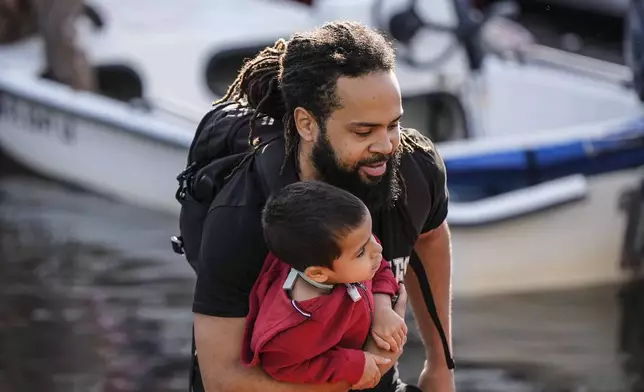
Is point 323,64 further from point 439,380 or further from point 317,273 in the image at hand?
point 439,380

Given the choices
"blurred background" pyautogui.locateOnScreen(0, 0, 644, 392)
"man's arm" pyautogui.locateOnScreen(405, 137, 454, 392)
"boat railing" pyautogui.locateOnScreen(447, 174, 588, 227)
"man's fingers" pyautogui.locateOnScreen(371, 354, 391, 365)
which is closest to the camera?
"man's fingers" pyautogui.locateOnScreen(371, 354, 391, 365)

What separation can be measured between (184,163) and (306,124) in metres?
4.84

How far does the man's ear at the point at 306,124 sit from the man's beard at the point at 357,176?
0.05 feet

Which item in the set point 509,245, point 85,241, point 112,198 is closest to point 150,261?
point 85,241

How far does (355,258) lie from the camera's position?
2246 millimetres

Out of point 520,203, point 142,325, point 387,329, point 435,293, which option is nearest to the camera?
point 387,329

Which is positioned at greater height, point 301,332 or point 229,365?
point 301,332

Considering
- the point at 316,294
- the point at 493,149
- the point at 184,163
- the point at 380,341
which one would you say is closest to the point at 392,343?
the point at 380,341

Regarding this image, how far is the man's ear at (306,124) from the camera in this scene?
227cm

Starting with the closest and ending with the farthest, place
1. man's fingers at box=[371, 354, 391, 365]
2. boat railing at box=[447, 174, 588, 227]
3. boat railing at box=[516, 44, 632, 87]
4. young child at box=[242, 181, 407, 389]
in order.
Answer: young child at box=[242, 181, 407, 389] < man's fingers at box=[371, 354, 391, 365] < boat railing at box=[447, 174, 588, 227] < boat railing at box=[516, 44, 632, 87]

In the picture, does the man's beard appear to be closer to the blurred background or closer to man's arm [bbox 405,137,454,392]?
man's arm [bbox 405,137,454,392]

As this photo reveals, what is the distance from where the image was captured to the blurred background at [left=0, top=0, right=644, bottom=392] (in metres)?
5.65

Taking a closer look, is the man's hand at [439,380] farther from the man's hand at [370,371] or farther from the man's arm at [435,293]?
the man's hand at [370,371]

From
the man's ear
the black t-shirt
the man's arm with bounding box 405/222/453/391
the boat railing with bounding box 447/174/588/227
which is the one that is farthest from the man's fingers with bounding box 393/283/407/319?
the boat railing with bounding box 447/174/588/227
